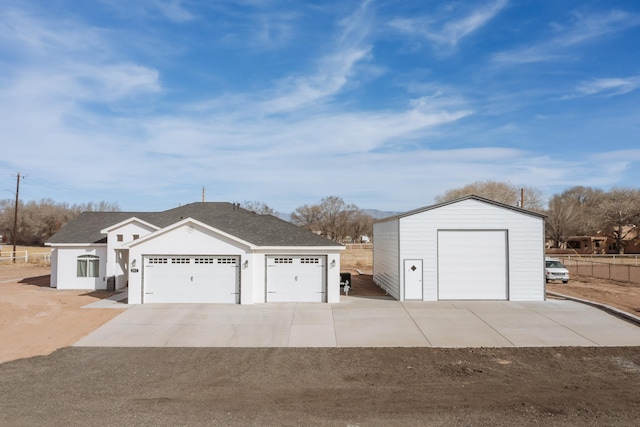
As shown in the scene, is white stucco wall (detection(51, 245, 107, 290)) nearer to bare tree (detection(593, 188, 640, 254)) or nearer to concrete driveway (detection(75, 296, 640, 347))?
concrete driveway (detection(75, 296, 640, 347))

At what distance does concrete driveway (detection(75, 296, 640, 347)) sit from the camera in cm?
1407

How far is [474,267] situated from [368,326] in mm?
7368

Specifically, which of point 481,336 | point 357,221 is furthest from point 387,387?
point 357,221

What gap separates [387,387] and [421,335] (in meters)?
5.08

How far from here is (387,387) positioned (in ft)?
33.0

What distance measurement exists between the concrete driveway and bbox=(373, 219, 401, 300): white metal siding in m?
1.85

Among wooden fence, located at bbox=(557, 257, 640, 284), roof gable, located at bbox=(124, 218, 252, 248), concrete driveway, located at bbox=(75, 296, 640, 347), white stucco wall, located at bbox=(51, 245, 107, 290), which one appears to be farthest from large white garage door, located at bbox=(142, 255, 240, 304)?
wooden fence, located at bbox=(557, 257, 640, 284)

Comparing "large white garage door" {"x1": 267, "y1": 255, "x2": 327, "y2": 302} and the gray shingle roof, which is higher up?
the gray shingle roof

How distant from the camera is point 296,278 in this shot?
2048 centimetres

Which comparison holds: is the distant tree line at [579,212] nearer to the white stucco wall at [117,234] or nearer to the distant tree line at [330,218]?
the distant tree line at [330,218]

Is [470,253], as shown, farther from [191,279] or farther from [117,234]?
[117,234]

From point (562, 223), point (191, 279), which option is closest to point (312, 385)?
point (191, 279)

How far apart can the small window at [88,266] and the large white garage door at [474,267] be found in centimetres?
1857

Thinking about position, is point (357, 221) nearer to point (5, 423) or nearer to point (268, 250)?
point (268, 250)
